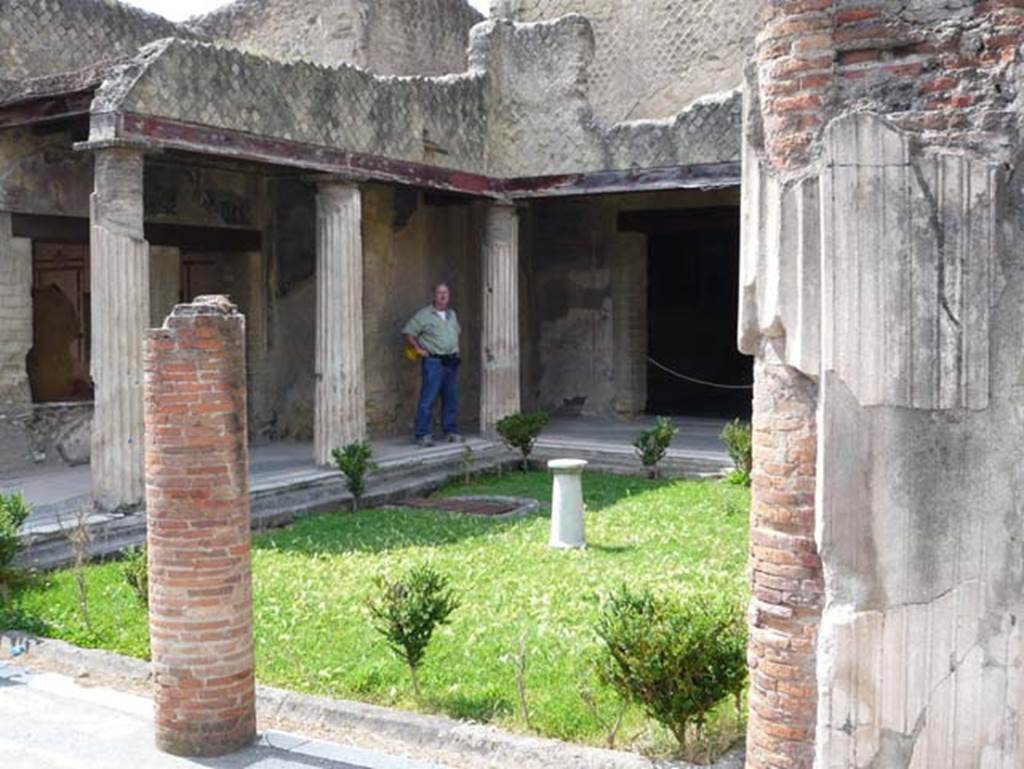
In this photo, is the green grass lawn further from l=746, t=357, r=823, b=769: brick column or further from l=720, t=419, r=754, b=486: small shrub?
l=746, t=357, r=823, b=769: brick column

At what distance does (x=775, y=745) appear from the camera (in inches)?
142

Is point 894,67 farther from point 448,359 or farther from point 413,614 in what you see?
point 448,359

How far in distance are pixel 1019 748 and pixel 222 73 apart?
8.22 metres

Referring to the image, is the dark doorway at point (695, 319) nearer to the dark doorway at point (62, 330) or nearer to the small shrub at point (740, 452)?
the small shrub at point (740, 452)

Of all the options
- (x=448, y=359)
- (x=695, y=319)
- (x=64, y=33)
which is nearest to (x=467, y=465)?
(x=448, y=359)

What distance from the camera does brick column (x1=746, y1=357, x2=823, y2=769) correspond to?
11.5 ft

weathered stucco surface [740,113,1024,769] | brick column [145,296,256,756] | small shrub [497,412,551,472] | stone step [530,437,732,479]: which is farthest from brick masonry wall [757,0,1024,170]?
small shrub [497,412,551,472]

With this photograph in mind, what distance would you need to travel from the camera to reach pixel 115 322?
895cm

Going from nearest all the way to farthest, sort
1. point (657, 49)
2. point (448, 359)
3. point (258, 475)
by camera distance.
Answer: point (258, 475) → point (448, 359) → point (657, 49)

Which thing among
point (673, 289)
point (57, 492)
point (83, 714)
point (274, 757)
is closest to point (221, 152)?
point (57, 492)

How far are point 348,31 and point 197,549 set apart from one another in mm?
11145

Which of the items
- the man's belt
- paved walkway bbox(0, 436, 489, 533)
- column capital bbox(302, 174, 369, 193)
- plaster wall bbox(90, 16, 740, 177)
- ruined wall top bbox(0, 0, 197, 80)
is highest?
ruined wall top bbox(0, 0, 197, 80)

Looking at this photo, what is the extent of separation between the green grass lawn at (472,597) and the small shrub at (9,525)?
0.25 metres

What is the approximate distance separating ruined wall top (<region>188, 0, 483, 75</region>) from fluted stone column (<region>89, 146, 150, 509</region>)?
19.5 ft
